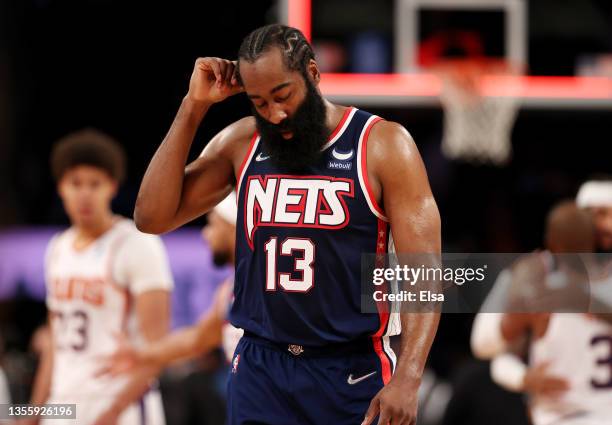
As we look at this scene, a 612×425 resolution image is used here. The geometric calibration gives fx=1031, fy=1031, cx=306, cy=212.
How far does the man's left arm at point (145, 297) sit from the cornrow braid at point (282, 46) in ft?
7.29

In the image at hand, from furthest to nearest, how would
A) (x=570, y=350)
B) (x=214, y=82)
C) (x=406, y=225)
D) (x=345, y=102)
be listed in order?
1. (x=345, y=102)
2. (x=570, y=350)
3. (x=214, y=82)
4. (x=406, y=225)

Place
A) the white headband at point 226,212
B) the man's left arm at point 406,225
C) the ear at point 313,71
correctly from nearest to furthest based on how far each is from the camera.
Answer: the man's left arm at point 406,225
the ear at point 313,71
the white headband at point 226,212

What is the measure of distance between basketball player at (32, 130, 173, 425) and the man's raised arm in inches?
66.7

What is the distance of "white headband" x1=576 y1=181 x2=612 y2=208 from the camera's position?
635 centimetres

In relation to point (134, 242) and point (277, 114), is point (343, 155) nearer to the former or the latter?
point (277, 114)

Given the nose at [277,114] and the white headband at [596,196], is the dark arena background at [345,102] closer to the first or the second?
the white headband at [596,196]

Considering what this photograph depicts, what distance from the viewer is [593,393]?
557 centimetres

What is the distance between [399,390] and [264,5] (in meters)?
9.24

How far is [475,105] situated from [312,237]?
7.28 m

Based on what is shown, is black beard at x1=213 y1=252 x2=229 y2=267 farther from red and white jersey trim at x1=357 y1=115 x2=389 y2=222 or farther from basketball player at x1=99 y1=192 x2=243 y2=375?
red and white jersey trim at x1=357 y1=115 x2=389 y2=222

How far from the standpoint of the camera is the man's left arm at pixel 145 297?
555 cm

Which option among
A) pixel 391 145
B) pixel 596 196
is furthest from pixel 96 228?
pixel 596 196

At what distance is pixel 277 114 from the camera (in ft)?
11.9

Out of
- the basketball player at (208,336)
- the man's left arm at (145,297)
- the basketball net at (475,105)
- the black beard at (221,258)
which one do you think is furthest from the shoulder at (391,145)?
the basketball net at (475,105)
